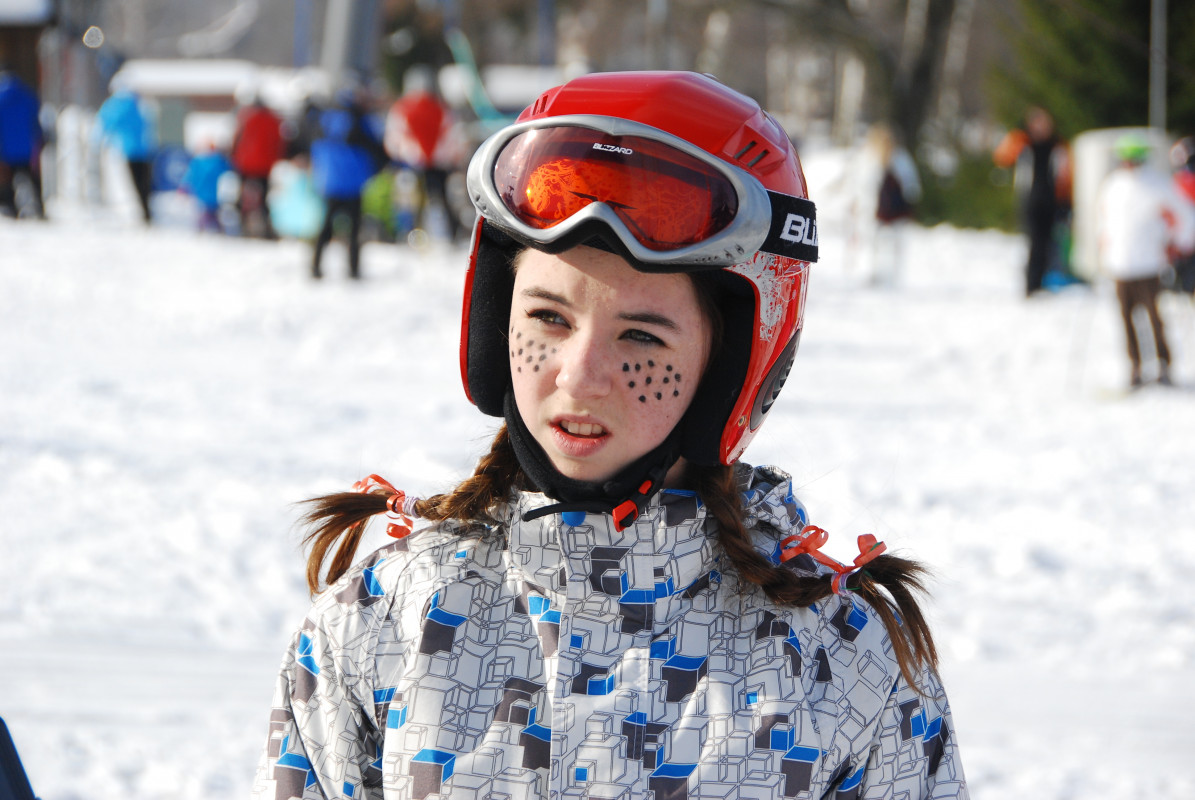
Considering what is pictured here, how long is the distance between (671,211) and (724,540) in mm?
396

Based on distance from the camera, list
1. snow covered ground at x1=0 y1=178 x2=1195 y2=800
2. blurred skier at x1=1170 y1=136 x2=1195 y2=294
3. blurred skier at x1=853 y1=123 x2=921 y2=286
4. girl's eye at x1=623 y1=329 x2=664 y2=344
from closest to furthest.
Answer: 1. girl's eye at x1=623 y1=329 x2=664 y2=344
2. snow covered ground at x1=0 y1=178 x2=1195 y2=800
3. blurred skier at x1=1170 y1=136 x2=1195 y2=294
4. blurred skier at x1=853 y1=123 x2=921 y2=286

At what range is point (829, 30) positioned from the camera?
26.2m

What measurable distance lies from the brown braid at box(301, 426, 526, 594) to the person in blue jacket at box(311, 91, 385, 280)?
9868 mm

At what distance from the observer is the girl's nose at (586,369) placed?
144 centimetres

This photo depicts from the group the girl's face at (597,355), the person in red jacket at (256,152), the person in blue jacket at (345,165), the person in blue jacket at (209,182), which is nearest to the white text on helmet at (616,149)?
the girl's face at (597,355)

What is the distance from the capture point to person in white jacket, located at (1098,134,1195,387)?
926 centimetres

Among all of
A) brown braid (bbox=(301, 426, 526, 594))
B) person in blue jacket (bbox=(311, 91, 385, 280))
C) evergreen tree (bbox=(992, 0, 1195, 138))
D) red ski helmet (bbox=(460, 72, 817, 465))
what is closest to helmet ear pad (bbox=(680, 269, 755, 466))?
red ski helmet (bbox=(460, 72, 817, 465))

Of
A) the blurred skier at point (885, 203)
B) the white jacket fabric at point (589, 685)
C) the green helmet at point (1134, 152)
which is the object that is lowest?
the white jacket fabric at point (589, 685)

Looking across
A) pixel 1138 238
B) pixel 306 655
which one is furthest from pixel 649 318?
pixel 1138 238

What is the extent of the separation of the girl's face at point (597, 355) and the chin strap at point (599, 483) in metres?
0.01

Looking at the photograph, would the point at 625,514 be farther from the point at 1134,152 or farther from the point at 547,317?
the point at 1134,152

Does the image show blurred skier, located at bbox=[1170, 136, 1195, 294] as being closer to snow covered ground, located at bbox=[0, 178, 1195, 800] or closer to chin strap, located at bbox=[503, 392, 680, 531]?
snow covered ground, located at bbox=[0, 178, 1195, 800]

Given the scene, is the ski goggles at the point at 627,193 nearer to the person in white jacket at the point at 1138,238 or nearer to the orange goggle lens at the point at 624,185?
the orange goggle lens at the point at 624,185

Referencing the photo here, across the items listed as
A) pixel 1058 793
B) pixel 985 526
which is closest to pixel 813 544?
pixel 1058 793
